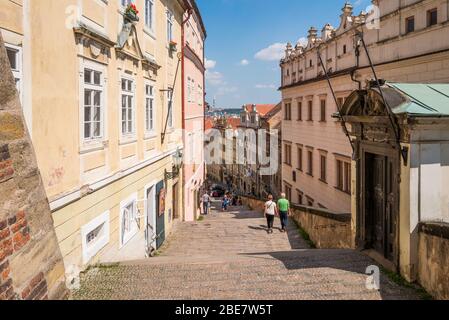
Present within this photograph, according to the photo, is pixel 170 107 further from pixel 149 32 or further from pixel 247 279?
pixel 247 279

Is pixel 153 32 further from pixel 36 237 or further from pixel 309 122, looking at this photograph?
pixel 309 122

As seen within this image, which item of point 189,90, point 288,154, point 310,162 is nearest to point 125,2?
point 189,90

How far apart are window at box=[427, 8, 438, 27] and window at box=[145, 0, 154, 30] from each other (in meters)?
9.48

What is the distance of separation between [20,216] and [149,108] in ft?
29.6

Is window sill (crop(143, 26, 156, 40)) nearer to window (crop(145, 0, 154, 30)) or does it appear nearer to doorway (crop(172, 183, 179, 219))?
window (crop(145, 0, 154, 30))

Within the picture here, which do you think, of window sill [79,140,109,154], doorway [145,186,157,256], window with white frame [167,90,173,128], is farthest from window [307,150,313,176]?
window sill [79,140,109,154]

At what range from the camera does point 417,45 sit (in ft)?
47.3

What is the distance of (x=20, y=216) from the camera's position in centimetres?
424

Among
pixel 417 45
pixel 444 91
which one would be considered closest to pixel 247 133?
pixel 417 45

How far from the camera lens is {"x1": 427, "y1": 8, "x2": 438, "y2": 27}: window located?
13.7m

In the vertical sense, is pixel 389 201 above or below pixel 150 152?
below

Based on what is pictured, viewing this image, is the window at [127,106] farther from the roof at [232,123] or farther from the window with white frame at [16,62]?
the roof at [232,123]

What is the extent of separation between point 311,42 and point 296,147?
6957 mm

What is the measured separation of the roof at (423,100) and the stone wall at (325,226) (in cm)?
422
